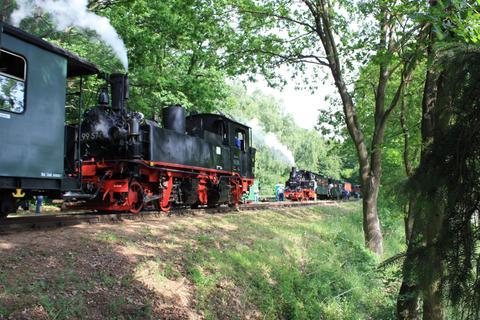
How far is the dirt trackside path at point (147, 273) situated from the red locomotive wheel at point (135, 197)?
204cm

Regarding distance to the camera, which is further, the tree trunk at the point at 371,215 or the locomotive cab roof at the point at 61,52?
the tree trunk at the point at 371,215

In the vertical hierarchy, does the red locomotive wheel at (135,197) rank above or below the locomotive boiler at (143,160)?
below

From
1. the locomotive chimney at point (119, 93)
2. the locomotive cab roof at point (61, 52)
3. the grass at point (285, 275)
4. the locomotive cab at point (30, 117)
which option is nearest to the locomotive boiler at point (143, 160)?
the locomotive chimney at point (119, 93)

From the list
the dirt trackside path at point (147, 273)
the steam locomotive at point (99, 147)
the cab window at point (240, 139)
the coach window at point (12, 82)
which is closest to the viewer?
the dirt trackside path at point (147, 273)

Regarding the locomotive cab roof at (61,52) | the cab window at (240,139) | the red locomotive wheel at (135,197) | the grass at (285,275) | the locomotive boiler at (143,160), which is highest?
the locomotive cab roof at (61,52)

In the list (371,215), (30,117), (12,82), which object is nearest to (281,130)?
(371,215)

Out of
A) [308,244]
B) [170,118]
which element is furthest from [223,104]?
[308,244]

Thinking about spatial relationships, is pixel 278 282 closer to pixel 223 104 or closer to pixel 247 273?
pixel 247 273

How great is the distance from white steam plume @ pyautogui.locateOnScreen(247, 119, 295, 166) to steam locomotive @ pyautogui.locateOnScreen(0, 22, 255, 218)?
3307 centimetres

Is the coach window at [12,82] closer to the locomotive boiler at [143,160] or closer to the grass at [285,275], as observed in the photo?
the locomotive boiler at [143,160]

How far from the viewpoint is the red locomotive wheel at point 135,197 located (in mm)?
11242

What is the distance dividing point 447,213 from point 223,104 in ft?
60.7

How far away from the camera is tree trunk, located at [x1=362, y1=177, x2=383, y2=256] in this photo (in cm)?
1313

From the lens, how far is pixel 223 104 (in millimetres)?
21531
